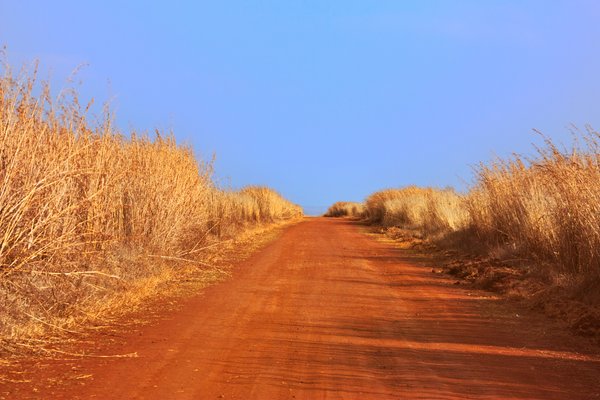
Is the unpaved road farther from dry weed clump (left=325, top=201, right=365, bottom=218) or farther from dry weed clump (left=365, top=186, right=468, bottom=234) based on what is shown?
dry weed clump (left=325, top=201, right=365, bottom=218)

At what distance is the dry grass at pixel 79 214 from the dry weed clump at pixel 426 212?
9.18 meters

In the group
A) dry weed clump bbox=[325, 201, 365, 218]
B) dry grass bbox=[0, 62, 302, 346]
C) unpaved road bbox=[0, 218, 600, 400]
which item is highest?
dry weed clump bbox=[325, 201, 365, 218]

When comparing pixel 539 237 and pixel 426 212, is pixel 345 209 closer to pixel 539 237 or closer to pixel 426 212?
pixel 426 212

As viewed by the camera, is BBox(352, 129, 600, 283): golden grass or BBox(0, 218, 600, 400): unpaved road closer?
BBox(0, 218, 600, 400): unpaved road

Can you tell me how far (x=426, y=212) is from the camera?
23766mm

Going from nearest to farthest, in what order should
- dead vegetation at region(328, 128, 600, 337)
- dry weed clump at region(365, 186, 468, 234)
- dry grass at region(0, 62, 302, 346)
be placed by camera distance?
dry grass at region(0, 62, 302, 346)
dead vegetation at region(328, 128, 600, 337)
dry weed clump at region(365, 186, 468, 234)

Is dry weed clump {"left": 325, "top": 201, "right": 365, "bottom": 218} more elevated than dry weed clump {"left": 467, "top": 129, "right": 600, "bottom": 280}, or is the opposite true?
dry weed clump {"left": 325, "top": 201, "right": 365, "bottom": 218}

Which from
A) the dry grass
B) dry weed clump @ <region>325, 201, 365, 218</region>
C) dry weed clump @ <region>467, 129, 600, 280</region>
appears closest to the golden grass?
dry weed clump @ <region>467, 129, 600, 280</region>

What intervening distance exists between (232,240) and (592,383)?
14.6 m

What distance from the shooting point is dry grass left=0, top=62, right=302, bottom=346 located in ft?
20.9

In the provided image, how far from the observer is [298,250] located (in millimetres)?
17609

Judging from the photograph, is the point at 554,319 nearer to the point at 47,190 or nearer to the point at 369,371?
the point at 369,371

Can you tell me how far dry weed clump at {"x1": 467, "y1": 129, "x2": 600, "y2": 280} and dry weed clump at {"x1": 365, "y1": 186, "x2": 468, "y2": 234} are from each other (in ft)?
12.7

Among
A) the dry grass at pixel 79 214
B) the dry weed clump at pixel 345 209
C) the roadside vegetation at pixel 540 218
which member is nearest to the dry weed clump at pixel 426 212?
the roadside vegetation at pixel 540 218
